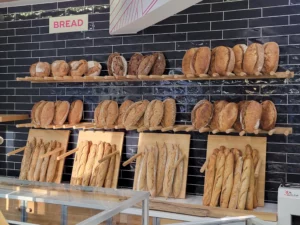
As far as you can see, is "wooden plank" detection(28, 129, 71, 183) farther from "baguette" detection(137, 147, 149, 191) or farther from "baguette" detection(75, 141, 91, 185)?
"baguette" detection(137, 147, 149, 191)

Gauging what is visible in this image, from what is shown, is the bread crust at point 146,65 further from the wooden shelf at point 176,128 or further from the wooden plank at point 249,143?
the wooden plank at point 249,143

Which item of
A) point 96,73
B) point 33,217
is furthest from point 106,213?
point 96,73

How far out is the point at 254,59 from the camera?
8.54 feet

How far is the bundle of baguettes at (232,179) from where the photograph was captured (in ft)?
8.41

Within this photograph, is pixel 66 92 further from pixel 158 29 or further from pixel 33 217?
pixel 33 217

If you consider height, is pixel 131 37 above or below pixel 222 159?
above

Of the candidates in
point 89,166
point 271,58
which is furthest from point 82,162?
point 271,58

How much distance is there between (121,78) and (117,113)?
0.32 metres

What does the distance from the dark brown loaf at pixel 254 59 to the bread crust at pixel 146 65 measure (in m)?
0.77

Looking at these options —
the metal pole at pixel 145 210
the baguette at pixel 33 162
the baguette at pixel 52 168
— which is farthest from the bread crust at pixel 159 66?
the metal pole at pixel 145 210

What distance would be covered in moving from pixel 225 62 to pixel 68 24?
5.42 feet

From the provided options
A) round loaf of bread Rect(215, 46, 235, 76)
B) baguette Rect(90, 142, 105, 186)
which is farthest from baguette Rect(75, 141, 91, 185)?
round loaf of bread Rect(215, 46, 235, 76)

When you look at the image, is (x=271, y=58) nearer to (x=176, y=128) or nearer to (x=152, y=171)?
(x=176, y=128)

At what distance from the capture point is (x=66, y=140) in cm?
338
